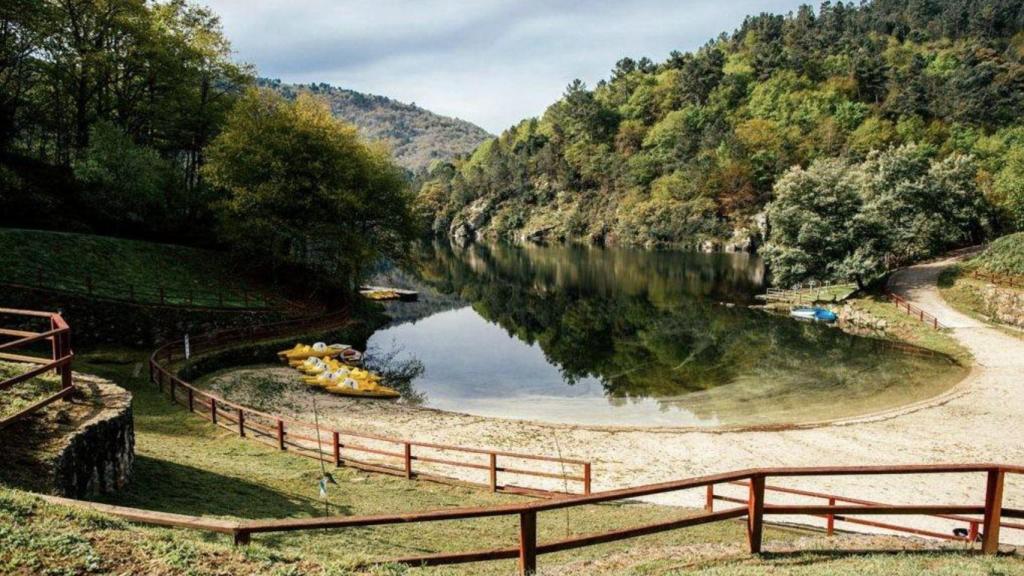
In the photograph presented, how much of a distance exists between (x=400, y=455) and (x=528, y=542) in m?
9.93

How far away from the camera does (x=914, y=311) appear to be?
45.2m

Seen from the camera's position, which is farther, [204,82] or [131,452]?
[204,82]

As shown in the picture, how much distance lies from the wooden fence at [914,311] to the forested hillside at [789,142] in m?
3.22

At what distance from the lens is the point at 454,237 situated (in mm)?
177000

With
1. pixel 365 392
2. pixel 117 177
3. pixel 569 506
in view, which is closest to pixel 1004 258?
pixel 365 392

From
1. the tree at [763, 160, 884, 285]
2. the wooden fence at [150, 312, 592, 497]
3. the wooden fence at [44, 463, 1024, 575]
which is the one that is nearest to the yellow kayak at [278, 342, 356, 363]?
the wooden fence at [150, 312, 592, 497]

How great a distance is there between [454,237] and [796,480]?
163m

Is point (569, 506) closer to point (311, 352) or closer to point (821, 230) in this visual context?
point (311, 352)

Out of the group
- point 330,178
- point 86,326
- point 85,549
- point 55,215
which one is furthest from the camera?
point 330,178

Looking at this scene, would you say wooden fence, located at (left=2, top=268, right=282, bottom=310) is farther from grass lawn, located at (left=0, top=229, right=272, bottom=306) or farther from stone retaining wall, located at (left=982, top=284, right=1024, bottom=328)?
stone retaining wall, located at (left=982, top=284, right=1024, bottom=328)

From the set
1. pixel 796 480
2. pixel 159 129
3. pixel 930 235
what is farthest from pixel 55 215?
pixel 930 235

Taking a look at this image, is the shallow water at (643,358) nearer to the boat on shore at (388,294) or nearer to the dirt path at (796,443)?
the boat on shore at (388,294)

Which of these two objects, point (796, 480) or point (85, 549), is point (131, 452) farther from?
point (796, 480)

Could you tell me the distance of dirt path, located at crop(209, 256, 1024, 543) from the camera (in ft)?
56.9
